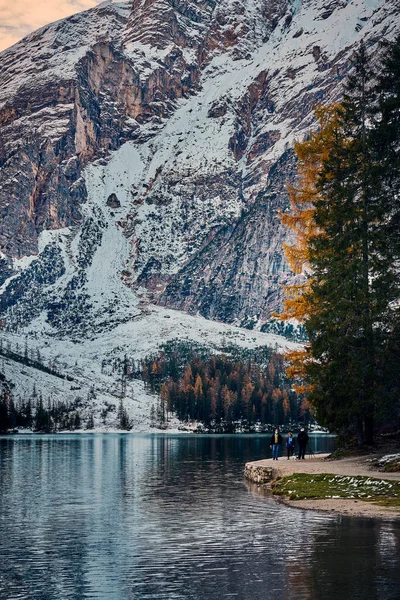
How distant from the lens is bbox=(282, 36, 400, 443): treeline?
51719 mm

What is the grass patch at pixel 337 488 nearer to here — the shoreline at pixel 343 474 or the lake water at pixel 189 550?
the shoreline at pixel 343 474

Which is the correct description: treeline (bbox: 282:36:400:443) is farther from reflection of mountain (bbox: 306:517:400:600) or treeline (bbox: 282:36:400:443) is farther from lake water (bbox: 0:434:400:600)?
reflection of mountain (bbox: 306:517:400:600)

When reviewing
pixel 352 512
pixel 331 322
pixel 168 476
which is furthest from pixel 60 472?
pixel 352 512

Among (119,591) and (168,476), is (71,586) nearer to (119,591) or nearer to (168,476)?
(119,591)

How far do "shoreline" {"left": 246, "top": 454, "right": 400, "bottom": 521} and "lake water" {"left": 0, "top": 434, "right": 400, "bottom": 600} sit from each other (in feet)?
3.77

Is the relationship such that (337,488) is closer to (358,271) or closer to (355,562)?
(355,562)

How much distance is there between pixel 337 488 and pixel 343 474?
2557 millimetres

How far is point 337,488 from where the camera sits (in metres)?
41.2

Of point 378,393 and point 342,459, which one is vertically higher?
point 378,393

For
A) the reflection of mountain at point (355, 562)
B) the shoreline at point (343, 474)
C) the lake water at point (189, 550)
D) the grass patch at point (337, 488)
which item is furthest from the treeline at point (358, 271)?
the reflection of mountain at point (355, 562)

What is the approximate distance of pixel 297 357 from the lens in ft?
200

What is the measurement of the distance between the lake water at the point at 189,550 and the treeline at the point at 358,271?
9998 mm

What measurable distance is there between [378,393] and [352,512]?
1583cm

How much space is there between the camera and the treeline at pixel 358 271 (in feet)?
170
